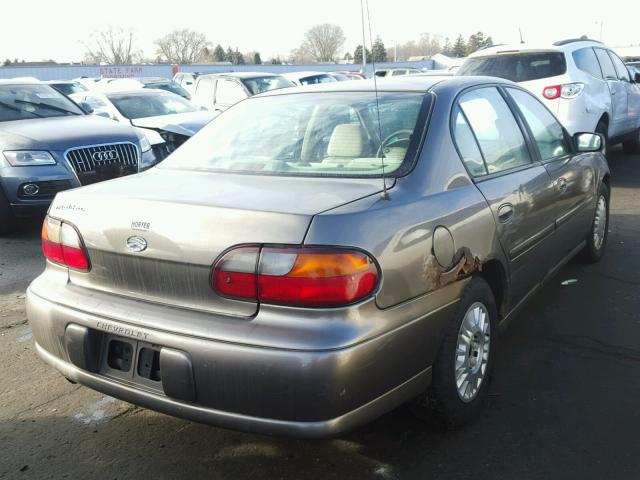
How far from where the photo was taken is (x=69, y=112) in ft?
26.2

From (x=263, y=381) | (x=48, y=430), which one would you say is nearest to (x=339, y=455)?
(x=263, y=381)

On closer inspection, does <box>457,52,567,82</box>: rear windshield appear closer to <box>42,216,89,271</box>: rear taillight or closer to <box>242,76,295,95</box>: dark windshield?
<box>242,76,295,95</box>: dark windshield

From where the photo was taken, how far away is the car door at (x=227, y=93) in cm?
1380

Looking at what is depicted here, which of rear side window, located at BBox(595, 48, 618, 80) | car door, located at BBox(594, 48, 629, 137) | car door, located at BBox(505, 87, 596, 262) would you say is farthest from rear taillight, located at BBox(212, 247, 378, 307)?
rear side window, located at BBox(595, 48, 618, 80)

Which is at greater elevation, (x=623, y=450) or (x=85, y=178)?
(x=85, y=178)

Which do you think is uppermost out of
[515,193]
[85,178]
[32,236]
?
[515,193]

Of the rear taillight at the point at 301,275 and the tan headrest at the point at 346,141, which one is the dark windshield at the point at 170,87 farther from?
the rear taillight at the point at 301,275

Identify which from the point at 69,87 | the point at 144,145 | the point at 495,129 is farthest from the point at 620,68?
the point at 69,87

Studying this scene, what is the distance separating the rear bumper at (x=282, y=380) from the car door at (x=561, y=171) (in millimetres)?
1868

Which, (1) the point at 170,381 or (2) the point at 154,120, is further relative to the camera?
(2) the point at 154,120

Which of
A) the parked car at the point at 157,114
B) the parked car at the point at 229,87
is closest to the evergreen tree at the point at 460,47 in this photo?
the parked car at the point at 229,87

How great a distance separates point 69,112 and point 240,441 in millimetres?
6379

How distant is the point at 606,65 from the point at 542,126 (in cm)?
643

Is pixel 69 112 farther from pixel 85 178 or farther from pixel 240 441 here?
pixel 240 441
